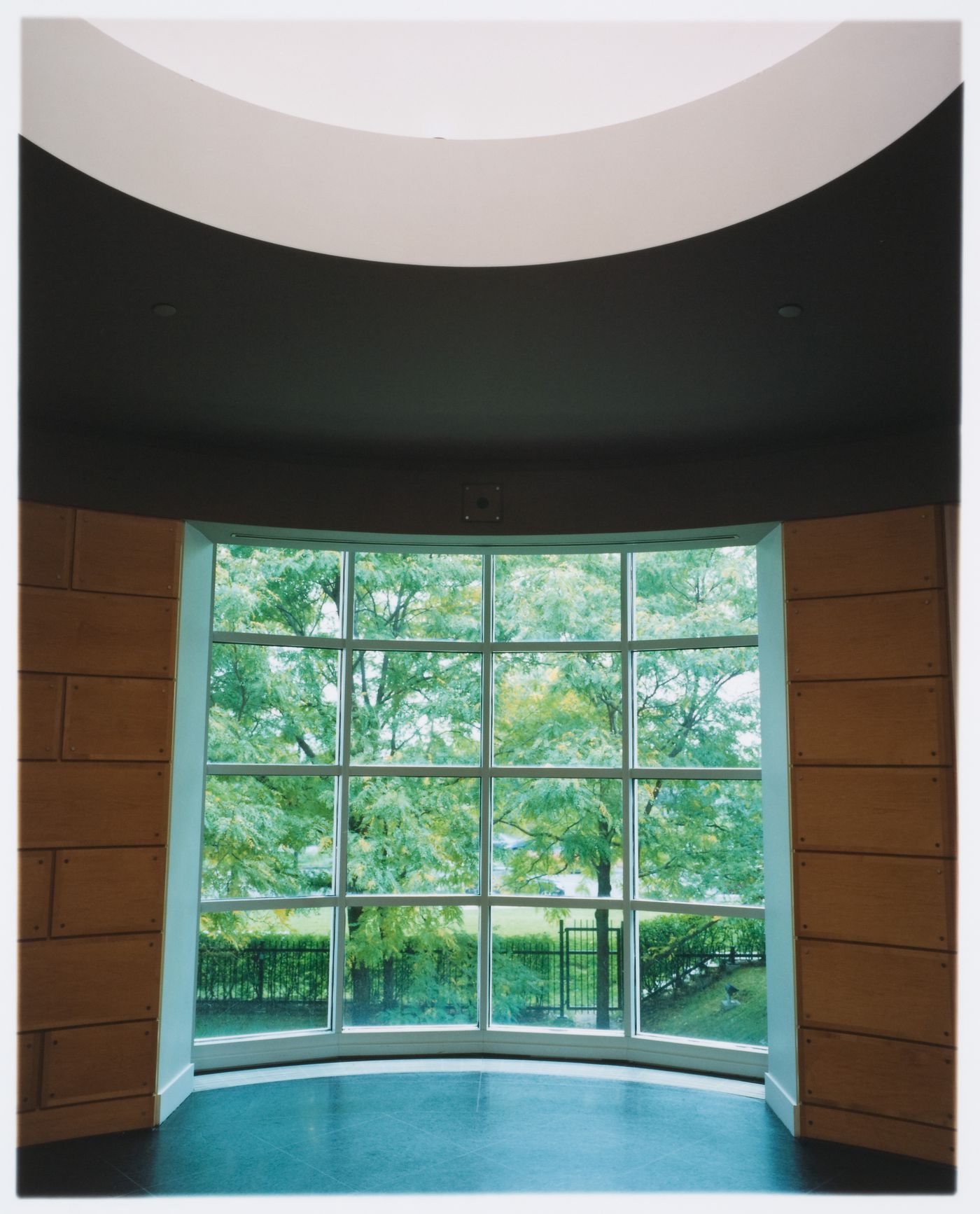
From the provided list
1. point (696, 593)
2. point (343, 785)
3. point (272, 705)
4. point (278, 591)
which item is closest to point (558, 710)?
point (696, 593)

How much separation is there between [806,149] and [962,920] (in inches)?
92.9

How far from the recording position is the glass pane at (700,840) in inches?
215

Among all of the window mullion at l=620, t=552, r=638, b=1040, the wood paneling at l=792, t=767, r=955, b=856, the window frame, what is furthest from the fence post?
the wood paneling at l=792, t=767, r=955, b=856

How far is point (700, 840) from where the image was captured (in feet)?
18.5

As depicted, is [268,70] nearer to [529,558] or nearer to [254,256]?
[254,256]

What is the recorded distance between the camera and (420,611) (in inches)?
239

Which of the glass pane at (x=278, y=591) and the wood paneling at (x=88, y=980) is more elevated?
the glass pane at (x=278, y=591)

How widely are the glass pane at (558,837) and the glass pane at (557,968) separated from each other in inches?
6.4

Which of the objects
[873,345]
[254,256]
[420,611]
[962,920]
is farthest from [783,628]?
[962,920]

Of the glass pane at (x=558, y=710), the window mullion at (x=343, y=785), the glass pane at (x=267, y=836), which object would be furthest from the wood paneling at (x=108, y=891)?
the glass pane at (x=558, y=710)

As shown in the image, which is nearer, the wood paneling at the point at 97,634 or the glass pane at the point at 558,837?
the wood paneling at the point at 97,634

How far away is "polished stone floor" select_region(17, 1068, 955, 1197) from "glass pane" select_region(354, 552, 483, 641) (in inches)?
103

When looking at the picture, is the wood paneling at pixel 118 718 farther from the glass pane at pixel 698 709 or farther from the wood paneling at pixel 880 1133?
the wood paneling at pixel 880 1133

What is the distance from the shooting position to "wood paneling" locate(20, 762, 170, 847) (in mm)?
4531
